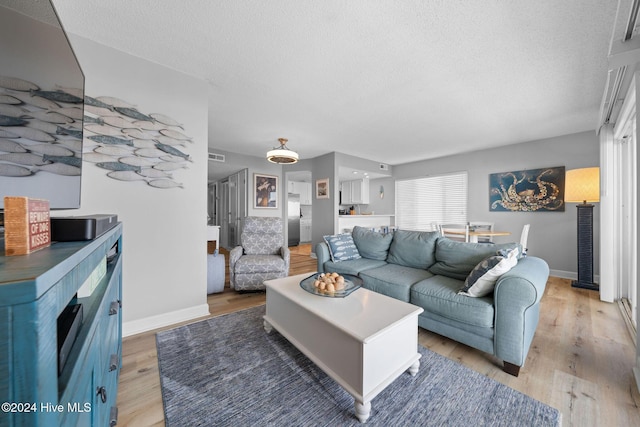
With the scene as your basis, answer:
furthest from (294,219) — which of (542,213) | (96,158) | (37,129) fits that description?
(37,129)

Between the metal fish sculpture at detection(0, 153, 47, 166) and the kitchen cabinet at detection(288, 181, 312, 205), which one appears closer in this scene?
the metal fish sculpture at detection(0, 153, 47, 166)

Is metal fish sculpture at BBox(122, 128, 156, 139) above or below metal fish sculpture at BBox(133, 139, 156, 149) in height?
above

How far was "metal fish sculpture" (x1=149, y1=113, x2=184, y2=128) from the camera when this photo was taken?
2.17m

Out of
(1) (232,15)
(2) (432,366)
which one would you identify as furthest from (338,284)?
(1) (232,15)

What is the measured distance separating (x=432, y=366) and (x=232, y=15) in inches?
110

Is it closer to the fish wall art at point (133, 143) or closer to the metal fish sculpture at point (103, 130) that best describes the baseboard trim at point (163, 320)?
the fish wall art at point (133, 143)

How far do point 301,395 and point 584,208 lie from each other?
14.6 ft

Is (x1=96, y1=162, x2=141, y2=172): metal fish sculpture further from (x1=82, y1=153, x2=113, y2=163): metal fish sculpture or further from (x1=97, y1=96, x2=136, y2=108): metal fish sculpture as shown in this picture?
(x1=97, y1=96, x2=136, y2=108): metal fish sculpture

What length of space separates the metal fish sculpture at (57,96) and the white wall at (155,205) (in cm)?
85

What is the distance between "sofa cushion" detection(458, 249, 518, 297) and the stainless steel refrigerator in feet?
19.0

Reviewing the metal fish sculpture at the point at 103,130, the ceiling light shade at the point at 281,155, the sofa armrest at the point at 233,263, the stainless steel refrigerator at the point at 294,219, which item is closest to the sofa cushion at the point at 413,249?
the ceiling light shade at the point at 281,155

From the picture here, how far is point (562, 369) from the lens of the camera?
1.64m

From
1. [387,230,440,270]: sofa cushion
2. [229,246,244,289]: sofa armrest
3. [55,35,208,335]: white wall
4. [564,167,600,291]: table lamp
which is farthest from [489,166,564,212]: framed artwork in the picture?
[55,35,208,335]: white wall

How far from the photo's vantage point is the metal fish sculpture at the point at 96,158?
1877mm
